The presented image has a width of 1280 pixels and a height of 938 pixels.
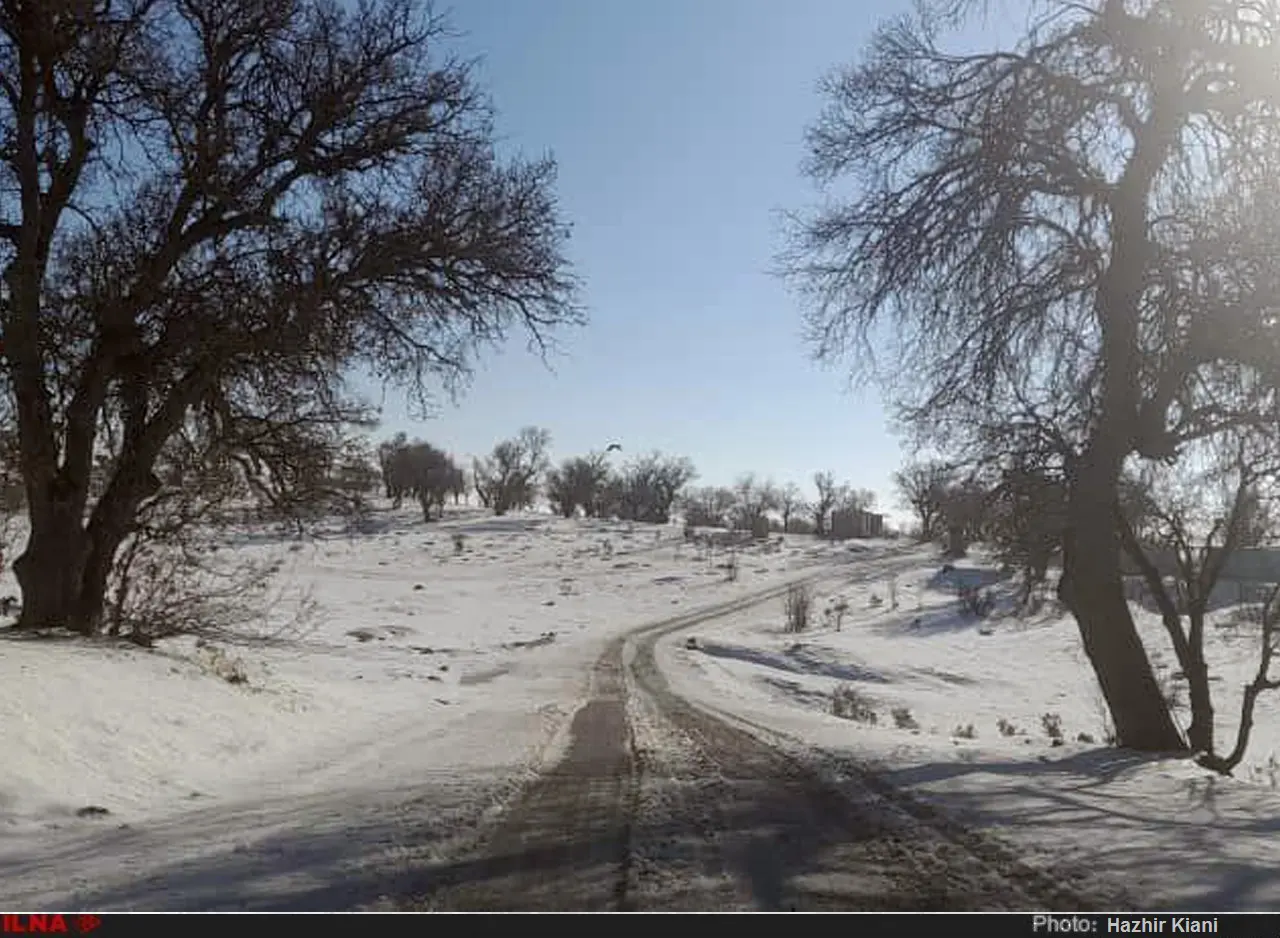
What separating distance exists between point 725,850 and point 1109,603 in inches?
300

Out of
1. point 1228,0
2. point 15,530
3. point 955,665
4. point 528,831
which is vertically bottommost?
point 955,665

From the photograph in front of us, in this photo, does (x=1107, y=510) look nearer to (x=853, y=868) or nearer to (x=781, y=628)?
(x=853, y=868)

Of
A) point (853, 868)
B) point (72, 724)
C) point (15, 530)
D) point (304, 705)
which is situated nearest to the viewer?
point (853, 868)

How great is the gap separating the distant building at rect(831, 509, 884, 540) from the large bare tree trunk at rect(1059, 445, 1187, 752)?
371 feet

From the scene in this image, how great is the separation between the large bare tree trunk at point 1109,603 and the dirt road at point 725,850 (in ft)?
14.1

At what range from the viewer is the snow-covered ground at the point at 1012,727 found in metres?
6.62

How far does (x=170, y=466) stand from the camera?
15.9m

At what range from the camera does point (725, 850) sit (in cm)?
661

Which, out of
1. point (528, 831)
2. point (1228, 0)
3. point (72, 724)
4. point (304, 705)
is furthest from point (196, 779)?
point (1228, 0)

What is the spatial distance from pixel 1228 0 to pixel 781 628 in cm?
3601

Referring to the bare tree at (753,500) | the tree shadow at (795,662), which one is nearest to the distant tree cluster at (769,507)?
the bare tree at (753,500)

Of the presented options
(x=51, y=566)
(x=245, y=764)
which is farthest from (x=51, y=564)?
(x=245, y=764)

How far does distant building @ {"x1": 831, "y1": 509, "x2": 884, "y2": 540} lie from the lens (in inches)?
5027
